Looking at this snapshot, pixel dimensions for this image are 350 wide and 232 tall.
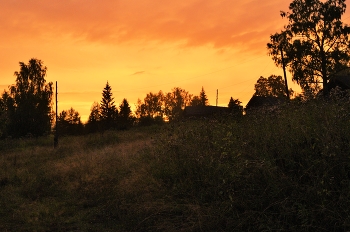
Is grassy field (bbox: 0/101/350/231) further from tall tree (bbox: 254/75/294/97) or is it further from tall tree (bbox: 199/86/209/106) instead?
tall tree (bbox: 199/86/209/106)

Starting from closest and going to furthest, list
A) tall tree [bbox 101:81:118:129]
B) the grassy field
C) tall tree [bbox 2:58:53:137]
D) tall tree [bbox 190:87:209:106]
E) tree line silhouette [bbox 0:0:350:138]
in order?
the grassy field, tree line silhouette [bbox 0:0:350:138], tall tree [bbox 2:58:53:137], tall tree [bbox 101:81:118:129], tall tree [bbox 190:87:209:106]

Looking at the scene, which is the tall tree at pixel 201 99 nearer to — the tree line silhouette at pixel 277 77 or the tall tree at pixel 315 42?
the tree line silhouette at pixel 277 77

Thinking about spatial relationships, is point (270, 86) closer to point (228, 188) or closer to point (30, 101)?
point (30, 101)

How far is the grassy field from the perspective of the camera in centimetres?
382

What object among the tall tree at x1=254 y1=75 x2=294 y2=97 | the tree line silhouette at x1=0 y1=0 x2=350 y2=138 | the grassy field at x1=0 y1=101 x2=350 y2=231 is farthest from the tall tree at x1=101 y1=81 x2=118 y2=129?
the grassy field at x1=0 y1=101 x2=350 y2=231

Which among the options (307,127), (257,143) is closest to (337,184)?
(307,127)

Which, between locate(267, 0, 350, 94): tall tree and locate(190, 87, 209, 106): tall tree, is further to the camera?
locate(190, 87, 209, 106): tall tree

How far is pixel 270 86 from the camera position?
6712cm

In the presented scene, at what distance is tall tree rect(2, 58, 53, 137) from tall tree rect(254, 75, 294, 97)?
146 feet

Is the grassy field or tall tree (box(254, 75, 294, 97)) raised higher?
tall tree (box(254, 75, 294, 97))

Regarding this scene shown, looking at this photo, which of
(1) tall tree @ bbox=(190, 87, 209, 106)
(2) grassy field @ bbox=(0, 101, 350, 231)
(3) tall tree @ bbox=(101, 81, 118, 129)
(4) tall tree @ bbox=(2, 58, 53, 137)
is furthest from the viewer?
(1) tall tree @ bbox=(190, 87, 209, 106)

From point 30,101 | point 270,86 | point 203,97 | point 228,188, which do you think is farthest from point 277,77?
point 228,188

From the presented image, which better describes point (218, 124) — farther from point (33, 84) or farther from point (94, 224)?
point (33, 84)

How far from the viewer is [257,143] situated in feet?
17.2
